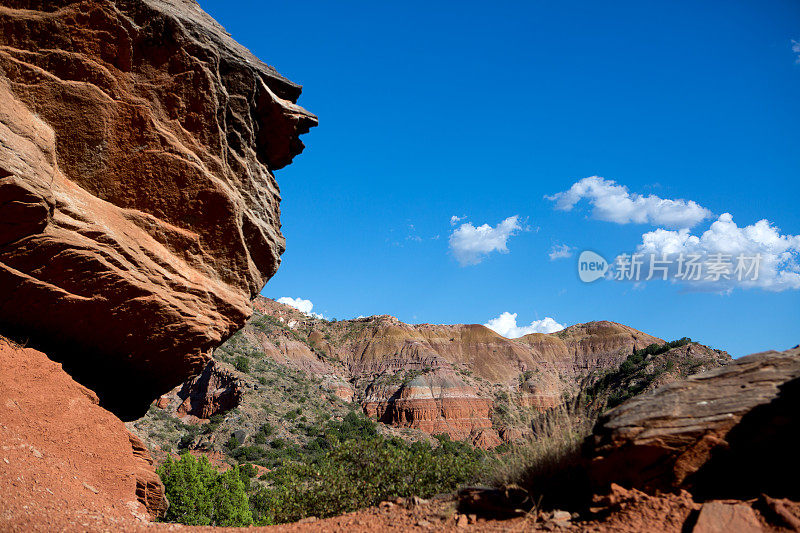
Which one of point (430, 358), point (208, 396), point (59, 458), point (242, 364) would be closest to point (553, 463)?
point (59, 458)

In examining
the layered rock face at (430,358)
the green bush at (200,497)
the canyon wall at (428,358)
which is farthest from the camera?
the layered rock face at (430,358)

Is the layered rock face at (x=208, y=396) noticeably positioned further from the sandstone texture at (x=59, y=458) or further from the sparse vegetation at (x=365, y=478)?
the sandstone texture at (x=59, y=458)

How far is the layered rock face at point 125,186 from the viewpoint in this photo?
6945 millimetres

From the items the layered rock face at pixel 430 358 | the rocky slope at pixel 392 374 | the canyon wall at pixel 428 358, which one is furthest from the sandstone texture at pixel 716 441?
the layered rock face at pixel 430 358

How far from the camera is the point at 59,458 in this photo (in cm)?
636

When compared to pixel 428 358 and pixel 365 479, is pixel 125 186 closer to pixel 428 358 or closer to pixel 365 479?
pixel 365 479

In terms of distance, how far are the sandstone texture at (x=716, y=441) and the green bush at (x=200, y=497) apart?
61.3 ft

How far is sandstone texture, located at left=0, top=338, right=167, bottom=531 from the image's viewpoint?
16.9ft

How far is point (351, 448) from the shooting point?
9.45 metres

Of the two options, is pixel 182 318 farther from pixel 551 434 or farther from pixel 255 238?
pixel 551 434

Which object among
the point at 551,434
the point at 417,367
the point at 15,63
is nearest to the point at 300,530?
the point at 551,434

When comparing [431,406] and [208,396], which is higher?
[431,406]

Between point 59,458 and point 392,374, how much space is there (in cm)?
7429

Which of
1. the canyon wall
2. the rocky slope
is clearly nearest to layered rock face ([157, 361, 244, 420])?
the rocky slope
